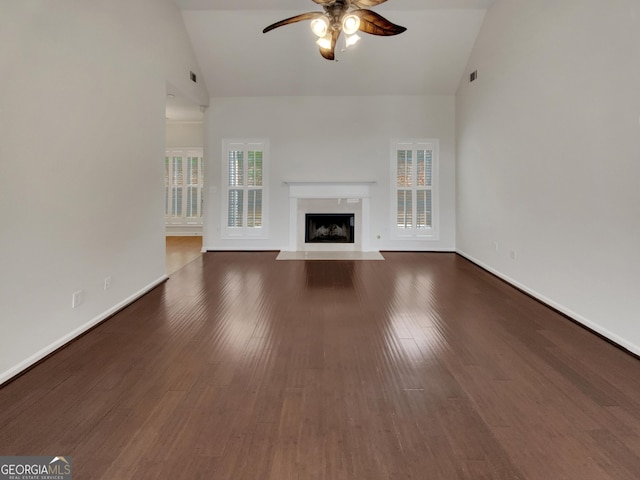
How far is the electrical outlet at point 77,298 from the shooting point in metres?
2.72

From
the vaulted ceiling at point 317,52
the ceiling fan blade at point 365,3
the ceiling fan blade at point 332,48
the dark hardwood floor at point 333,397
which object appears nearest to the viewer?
the dark hardwood floor at point 333,397

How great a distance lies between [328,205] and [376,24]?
4.09 m

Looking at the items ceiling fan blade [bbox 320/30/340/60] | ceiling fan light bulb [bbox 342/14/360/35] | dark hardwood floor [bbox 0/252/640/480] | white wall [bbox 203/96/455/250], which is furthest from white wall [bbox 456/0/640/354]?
ceiling fan blade [bbox 320/30/340/60]

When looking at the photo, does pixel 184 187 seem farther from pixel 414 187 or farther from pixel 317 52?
pixel 414 187

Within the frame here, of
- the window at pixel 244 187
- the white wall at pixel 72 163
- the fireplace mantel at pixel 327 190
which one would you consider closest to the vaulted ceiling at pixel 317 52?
the window at pixel 244 187

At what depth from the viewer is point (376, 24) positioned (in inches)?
119

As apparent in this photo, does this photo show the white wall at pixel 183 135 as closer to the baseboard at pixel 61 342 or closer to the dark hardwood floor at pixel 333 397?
the baseboard at pixel 61 342

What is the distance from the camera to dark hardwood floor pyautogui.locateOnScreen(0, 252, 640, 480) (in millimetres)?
1452

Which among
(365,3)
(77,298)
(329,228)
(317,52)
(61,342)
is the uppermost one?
(317,52)

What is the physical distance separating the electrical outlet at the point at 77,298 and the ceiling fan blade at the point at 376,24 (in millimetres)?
3296

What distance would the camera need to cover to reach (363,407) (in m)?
1.83

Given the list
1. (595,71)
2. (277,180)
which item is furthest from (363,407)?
(277,180)

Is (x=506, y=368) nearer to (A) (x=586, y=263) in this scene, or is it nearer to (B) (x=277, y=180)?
(A) (x=586, y=263)

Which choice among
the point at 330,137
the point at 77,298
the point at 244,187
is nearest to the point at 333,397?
the point at 77,298
